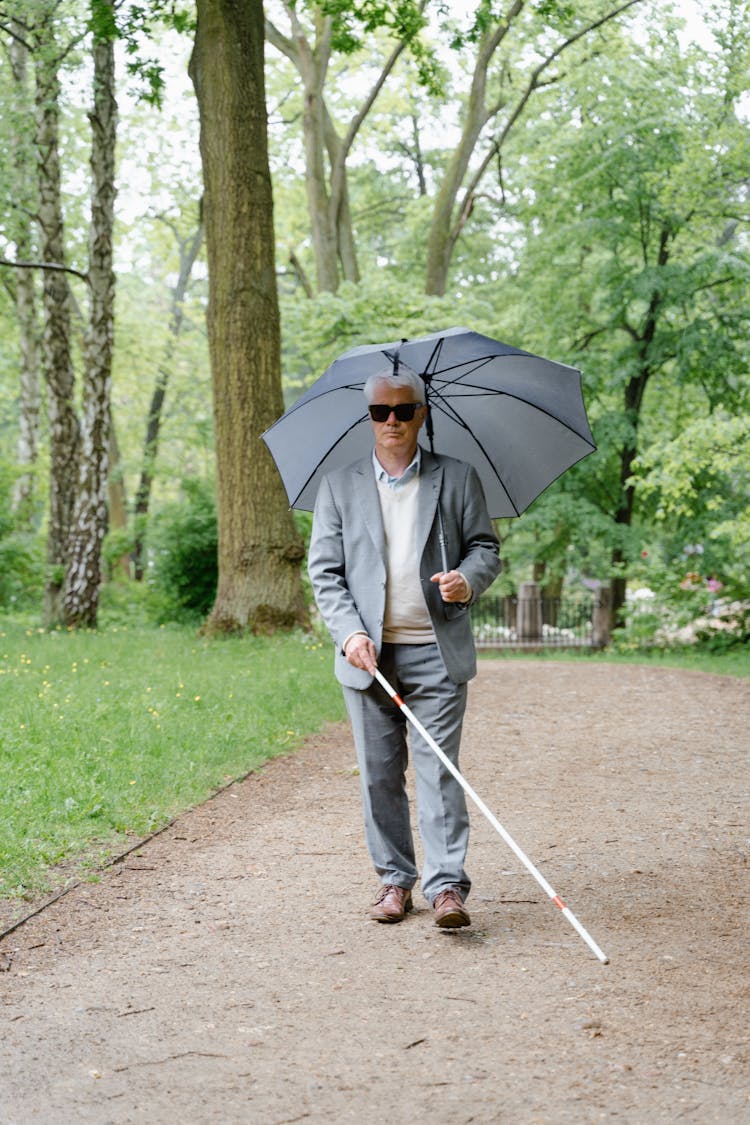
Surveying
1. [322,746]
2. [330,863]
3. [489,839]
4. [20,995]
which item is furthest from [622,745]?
[20,995]

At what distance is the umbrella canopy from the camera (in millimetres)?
5125

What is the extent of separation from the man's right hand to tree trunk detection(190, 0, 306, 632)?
9.49 meters

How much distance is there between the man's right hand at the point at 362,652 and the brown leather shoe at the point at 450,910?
83 cm

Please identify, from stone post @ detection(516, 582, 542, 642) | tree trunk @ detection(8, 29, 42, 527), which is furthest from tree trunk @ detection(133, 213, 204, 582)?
stone post @ detection(516, 582, 542, 642)

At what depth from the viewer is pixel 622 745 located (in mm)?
9445

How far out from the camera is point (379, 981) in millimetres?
4207

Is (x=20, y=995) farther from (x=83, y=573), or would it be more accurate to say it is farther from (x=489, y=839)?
(x=83, y=573)

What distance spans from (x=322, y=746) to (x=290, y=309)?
1551 centimetres

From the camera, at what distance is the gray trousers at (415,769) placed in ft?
15.8

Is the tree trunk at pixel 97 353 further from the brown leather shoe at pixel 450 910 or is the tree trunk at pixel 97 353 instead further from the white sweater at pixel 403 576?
the brown leather shoe at pixel 450 910

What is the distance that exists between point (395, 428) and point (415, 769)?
1273 millimetres

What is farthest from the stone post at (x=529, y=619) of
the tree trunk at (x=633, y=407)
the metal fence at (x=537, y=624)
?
the tree trunk at (x=633, y=407)

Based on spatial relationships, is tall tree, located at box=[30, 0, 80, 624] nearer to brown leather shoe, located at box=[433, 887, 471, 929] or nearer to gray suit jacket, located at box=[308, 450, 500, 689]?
gray suit jacket, located at box=[308, 450, 500, 689]

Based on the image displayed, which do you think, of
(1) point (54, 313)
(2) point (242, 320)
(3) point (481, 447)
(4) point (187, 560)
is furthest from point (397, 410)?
(1) point (54, 313)
